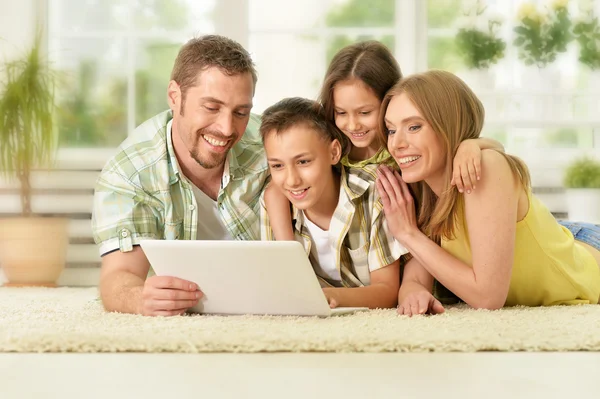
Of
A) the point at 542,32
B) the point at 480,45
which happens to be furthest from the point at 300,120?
the point at 542,32

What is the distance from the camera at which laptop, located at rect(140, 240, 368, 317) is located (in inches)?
69.7

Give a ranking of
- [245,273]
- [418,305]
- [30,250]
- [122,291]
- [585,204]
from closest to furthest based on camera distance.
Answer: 1. [245,273]
2. [418,305]
3. [122,291]
4. [30,250]
5. [585,204]

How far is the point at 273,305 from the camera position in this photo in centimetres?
194

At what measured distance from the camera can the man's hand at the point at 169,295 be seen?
193 centimetres

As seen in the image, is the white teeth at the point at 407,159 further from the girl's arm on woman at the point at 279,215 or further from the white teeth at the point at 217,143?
the white teeth at the point at 217,143

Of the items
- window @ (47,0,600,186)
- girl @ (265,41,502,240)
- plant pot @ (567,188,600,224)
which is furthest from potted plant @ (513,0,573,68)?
girl @ (265,41,502,240)

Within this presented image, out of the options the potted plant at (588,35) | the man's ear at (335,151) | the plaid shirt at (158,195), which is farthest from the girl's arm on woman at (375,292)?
the potted plant at (588,35)

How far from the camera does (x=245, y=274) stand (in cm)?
185

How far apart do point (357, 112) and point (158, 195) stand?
63 cm

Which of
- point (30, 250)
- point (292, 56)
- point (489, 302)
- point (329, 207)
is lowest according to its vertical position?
point (30, 250)

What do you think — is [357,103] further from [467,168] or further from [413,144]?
[467,168]

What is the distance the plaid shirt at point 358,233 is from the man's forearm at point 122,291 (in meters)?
0.43
